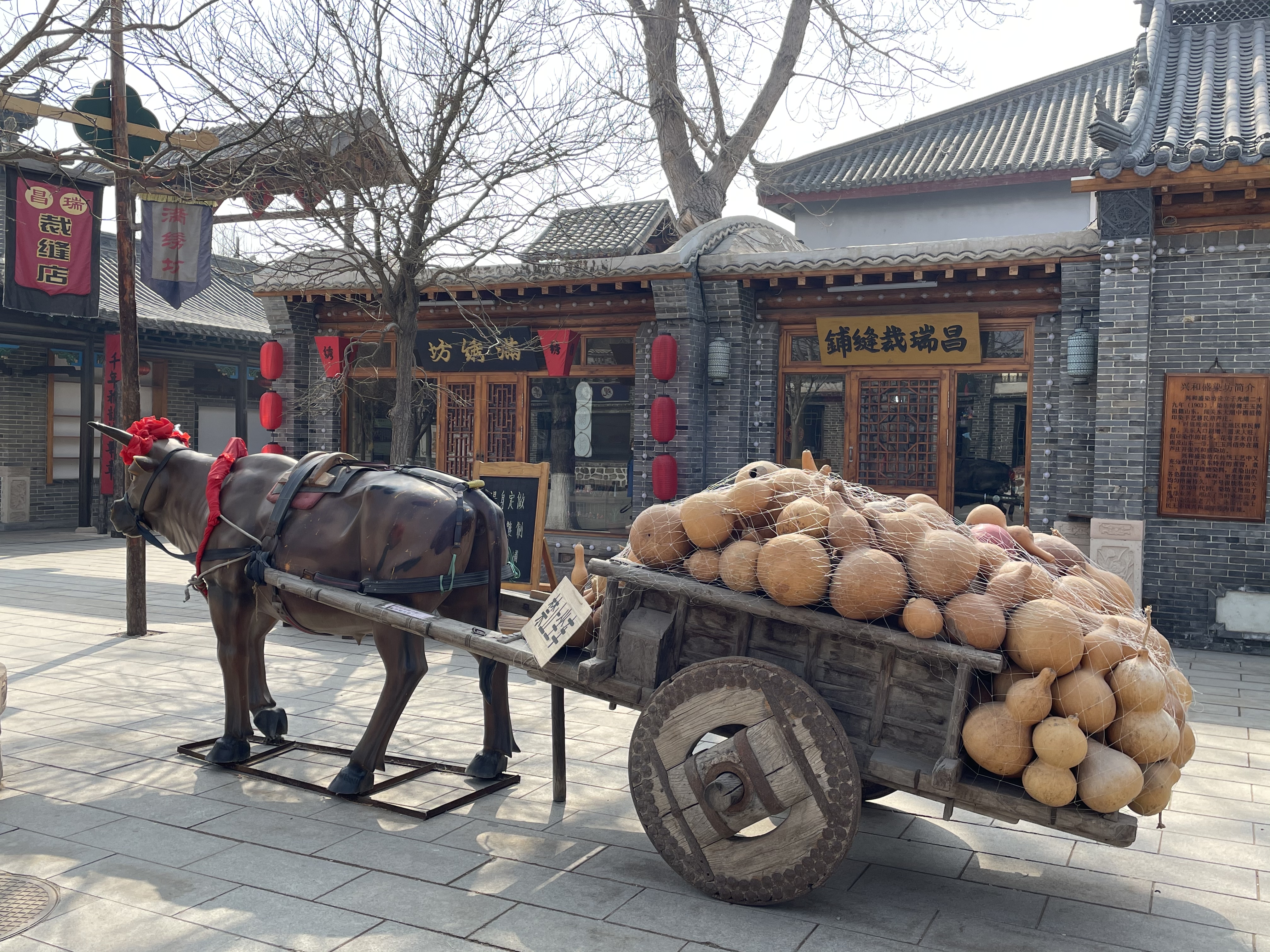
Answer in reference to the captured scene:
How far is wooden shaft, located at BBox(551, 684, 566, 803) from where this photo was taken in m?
4.52

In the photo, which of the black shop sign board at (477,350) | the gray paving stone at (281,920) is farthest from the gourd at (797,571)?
the black shop sign board at (477,350)

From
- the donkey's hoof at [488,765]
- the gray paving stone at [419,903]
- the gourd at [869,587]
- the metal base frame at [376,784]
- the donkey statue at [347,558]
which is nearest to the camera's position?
the gourd at [869,587]

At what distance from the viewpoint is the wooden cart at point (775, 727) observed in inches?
123

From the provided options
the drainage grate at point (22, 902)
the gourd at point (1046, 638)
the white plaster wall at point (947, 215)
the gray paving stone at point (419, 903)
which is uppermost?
the white plaster wall at point (947, 215)

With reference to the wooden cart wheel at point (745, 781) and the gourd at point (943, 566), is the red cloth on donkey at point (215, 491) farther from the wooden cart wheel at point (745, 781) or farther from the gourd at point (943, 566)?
the gourd at point (943, 566)

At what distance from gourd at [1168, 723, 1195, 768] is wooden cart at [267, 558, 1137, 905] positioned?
35cm

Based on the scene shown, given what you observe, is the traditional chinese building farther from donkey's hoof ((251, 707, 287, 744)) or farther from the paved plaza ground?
donkey's hoof ((251, 707, 287, 744))

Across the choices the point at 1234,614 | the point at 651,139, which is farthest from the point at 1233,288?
the point at 651,139

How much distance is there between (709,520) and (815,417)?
24.0 feet

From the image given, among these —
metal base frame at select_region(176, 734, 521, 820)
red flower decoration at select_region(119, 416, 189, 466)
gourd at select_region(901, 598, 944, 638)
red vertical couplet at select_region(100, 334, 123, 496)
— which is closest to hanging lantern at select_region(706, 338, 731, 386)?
red flower decoration at select_region(119, 416, 189, 466)

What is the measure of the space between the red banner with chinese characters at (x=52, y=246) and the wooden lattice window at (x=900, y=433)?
1074 cm

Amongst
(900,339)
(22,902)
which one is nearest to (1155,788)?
(22,902)

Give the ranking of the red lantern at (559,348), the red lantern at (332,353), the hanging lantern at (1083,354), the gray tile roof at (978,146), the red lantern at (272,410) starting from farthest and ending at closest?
the gray tile roof at (978,146) → the red lantern at (272,410) → the red lantern at (332,353) → the red lantern at (559,348) → the hanging lantern at (1083,354)

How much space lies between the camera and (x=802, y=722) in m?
3.26
